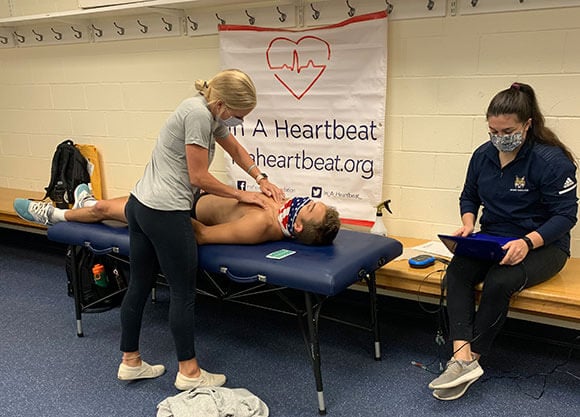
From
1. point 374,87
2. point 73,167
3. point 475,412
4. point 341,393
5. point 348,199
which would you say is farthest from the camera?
point 73,167

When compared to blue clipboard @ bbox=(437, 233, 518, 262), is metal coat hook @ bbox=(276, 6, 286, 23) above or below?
above

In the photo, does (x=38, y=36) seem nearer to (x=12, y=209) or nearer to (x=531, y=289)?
(x=12, y=209)

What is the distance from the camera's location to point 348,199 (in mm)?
2812

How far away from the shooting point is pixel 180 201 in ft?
6.55

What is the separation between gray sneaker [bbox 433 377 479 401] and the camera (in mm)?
2014

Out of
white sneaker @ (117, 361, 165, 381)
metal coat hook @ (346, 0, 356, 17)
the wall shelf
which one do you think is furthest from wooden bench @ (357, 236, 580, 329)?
the wall shelf

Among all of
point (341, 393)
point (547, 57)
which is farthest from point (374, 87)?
point (341, 393)

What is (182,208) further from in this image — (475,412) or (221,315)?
(475,412)

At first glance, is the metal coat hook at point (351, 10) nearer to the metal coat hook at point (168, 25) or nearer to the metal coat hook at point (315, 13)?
the metal coat hook at point (315, 13)

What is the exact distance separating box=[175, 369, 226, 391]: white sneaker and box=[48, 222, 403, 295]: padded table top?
0.46 meters

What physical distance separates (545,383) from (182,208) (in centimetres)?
167

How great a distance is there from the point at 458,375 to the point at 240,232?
103 cm

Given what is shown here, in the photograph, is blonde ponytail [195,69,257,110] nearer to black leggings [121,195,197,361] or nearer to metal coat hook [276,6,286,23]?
black leggings [121,195,197,361]

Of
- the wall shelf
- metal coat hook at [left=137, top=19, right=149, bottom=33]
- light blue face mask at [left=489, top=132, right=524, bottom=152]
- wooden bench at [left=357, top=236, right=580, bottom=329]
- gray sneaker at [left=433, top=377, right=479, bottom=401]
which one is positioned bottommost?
gray sneaker at [left=433, top=377, right=479, bottom=401]
